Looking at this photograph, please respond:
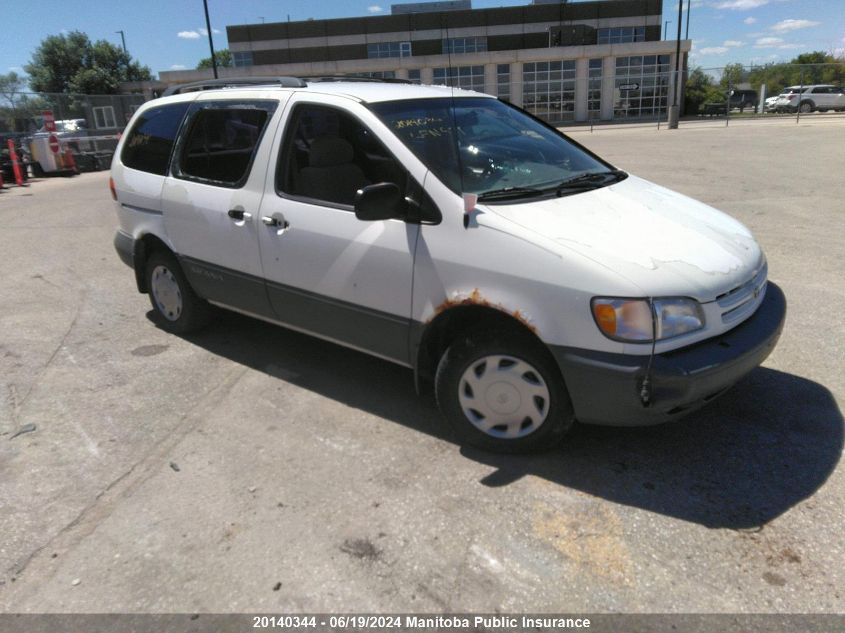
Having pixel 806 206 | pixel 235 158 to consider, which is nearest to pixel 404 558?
pixel 235 158

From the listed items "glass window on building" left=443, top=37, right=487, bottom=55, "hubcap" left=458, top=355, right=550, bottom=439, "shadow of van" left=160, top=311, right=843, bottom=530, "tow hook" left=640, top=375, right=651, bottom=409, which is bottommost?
"shadow of van" left=160, top=311, right=843, bottom=530

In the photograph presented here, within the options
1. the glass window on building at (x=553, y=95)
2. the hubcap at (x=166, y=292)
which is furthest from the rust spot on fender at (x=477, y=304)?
the glass window on building at (x=553, y=95)

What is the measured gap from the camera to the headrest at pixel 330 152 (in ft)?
12.1

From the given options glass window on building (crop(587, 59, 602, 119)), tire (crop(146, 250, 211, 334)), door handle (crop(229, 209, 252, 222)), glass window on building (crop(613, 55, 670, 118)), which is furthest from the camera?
glass window on building (crop(587, 59, 602, 119))

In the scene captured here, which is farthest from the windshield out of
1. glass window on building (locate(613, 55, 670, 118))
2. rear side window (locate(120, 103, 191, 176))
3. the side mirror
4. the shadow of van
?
glass window on building (locate(613, 55, 670, 118))

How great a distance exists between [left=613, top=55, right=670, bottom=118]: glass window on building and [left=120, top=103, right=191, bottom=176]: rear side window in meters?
42.4

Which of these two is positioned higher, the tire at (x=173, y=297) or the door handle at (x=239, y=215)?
the door handle at (x=239, y=215)

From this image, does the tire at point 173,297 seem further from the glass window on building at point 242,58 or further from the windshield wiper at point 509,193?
the glass window on building at point 242,58

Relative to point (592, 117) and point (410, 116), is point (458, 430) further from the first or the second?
point (592, 117)

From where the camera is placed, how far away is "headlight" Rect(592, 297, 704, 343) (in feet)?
8.93

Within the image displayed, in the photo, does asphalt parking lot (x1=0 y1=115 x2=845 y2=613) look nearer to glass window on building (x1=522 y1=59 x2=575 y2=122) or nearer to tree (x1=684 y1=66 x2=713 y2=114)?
glass window on building (x1=522 y1=59 x2=575 y2=122)

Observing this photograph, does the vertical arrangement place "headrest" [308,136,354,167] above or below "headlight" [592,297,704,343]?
above

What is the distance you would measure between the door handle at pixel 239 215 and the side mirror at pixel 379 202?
1.05m

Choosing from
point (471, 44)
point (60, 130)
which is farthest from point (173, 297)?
point (471, 44)
